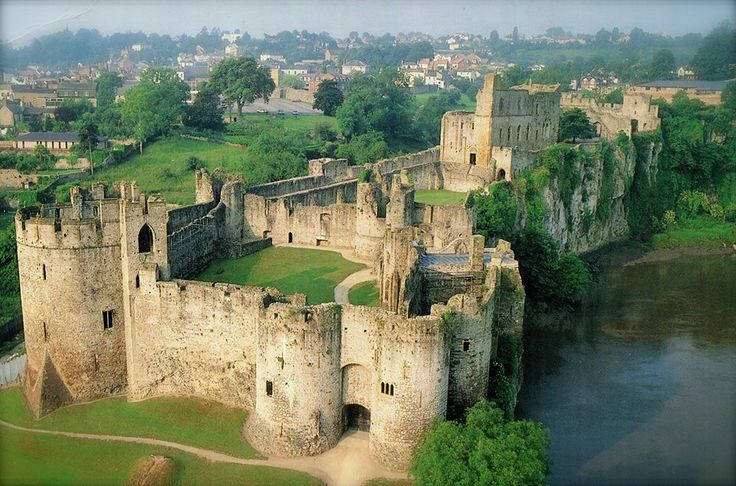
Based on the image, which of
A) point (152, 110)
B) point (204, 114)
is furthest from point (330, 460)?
point (204, 114)

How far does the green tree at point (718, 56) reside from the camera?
4732 inches

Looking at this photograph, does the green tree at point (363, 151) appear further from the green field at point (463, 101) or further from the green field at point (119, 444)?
the green field at point (463, 101)

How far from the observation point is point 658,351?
46125mm

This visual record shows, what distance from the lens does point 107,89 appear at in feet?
414

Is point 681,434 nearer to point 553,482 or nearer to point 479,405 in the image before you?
point 553,482

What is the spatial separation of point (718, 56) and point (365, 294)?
Answer: 101216mm

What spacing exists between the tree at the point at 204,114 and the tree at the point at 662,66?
74.7 metres

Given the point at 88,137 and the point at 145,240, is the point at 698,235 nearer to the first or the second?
the point at 145,240

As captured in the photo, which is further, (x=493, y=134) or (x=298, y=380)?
(x=493, y=134)

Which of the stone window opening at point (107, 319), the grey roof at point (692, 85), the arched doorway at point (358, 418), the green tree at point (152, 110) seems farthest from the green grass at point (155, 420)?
the grey roof at point (692, 85)

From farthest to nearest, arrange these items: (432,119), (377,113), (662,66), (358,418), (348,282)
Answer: (662,66)
(432,119)
(377,113)
(348,282)
(358,418)

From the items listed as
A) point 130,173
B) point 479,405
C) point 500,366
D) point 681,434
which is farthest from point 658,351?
point 130,173

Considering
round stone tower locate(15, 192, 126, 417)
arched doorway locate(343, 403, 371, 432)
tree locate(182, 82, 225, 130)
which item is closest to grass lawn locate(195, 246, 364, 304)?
arched doorway locate(343, 403, 371, 432)

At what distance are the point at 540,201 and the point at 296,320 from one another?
1297 inches
